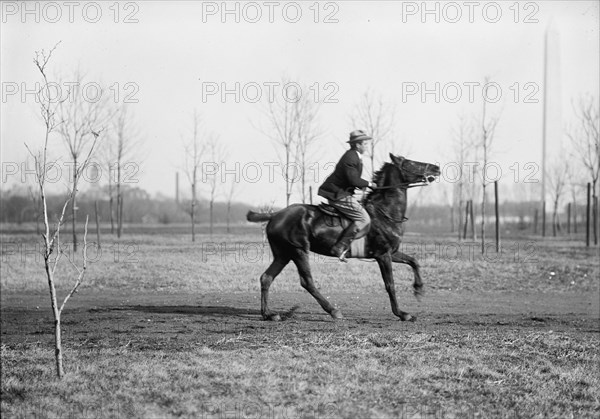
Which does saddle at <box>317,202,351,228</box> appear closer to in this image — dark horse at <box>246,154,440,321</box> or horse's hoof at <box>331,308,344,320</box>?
dark horse at <box>246,154,440,321</box>

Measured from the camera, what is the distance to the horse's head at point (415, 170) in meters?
11.4

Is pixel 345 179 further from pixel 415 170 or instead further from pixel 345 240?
pixel 415 170

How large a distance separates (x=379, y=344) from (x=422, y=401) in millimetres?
2100

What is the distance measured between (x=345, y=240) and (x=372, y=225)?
0.61 metres

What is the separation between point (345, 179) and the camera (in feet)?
36.7

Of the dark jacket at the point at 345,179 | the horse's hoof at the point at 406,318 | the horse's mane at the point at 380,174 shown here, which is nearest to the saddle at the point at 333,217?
the dark jacket at the point at 345,179

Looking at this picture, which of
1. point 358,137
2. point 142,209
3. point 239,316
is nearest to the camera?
point 358,137

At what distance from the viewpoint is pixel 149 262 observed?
899 inches

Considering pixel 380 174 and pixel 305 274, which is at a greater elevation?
pixel 380 174

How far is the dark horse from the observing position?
11.5 m

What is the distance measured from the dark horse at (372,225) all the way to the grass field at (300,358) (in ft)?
3.62

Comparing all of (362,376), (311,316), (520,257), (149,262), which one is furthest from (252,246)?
(362,376)

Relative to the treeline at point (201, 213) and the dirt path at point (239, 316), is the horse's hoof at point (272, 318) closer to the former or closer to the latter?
the dirt path at point (239, 316)

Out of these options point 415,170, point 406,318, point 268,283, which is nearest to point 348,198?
point 415,170
